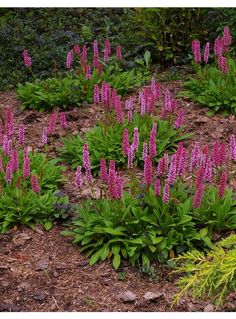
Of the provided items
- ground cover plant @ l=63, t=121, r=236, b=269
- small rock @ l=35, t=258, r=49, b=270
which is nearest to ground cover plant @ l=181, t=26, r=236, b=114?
ground cover plant @ l=63, t=121, r=236, b=269

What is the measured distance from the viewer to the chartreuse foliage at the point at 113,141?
6.27 m

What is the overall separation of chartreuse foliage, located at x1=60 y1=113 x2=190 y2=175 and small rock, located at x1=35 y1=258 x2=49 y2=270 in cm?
128

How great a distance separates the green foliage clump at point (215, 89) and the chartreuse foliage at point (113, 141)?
2.64 ft

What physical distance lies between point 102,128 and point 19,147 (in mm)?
926

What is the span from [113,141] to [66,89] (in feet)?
5.15

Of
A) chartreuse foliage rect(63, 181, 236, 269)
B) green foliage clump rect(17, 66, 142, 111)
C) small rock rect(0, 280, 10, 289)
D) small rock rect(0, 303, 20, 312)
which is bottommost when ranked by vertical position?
small rock rect(0, 303, 20, 312)

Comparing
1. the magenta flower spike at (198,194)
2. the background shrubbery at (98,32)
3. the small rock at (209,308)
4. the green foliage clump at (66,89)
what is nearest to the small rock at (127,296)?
the small rock at (209,308)

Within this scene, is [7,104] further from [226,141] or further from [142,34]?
[226,141]

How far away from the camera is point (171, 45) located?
28.0 feet

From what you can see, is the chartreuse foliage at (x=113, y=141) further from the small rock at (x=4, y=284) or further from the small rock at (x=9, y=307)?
the small rock at (x=9, y=307)

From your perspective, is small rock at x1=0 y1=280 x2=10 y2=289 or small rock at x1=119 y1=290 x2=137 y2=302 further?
small rock at x1=0 y1=280 x2=10 y2=289

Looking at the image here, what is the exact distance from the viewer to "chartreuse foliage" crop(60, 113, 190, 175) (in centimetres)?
627

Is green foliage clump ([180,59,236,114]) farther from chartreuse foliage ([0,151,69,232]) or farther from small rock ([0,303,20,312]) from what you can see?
small rock ([0,303,20,312])

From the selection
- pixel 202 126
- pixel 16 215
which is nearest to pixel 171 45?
pixel 202 126
